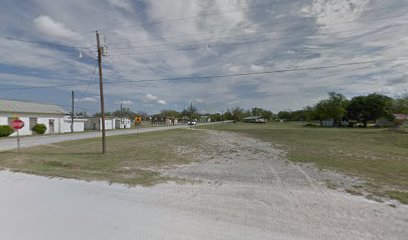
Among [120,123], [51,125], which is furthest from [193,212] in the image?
[120,123]

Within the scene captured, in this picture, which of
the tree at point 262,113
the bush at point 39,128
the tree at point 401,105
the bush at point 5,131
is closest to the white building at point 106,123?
the bush at point 39,128

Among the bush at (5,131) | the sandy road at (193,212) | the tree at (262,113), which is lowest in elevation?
the sandy road at (193,212)

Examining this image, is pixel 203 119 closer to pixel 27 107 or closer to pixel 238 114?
pixel 238 114

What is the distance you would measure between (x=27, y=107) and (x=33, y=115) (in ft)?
7.09

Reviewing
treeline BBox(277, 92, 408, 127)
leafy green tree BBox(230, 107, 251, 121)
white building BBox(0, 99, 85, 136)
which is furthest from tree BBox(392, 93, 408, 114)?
leafy green tree BBox(230, 107, 251, 121)

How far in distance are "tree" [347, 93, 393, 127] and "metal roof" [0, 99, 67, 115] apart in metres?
73.2

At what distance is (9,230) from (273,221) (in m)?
4.38

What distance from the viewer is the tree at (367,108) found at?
57969 mm

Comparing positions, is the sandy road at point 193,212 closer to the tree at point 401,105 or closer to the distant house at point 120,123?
the tree at point 401,105

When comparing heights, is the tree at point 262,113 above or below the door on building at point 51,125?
above

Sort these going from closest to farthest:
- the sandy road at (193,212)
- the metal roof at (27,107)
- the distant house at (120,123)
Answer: the sandy road at (193,212), the metal roof at (27,107), the distant house at (120,123)

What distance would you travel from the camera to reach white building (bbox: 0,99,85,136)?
1066 inches

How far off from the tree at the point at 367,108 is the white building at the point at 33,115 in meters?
72.9

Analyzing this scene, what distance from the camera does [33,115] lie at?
30016mm
